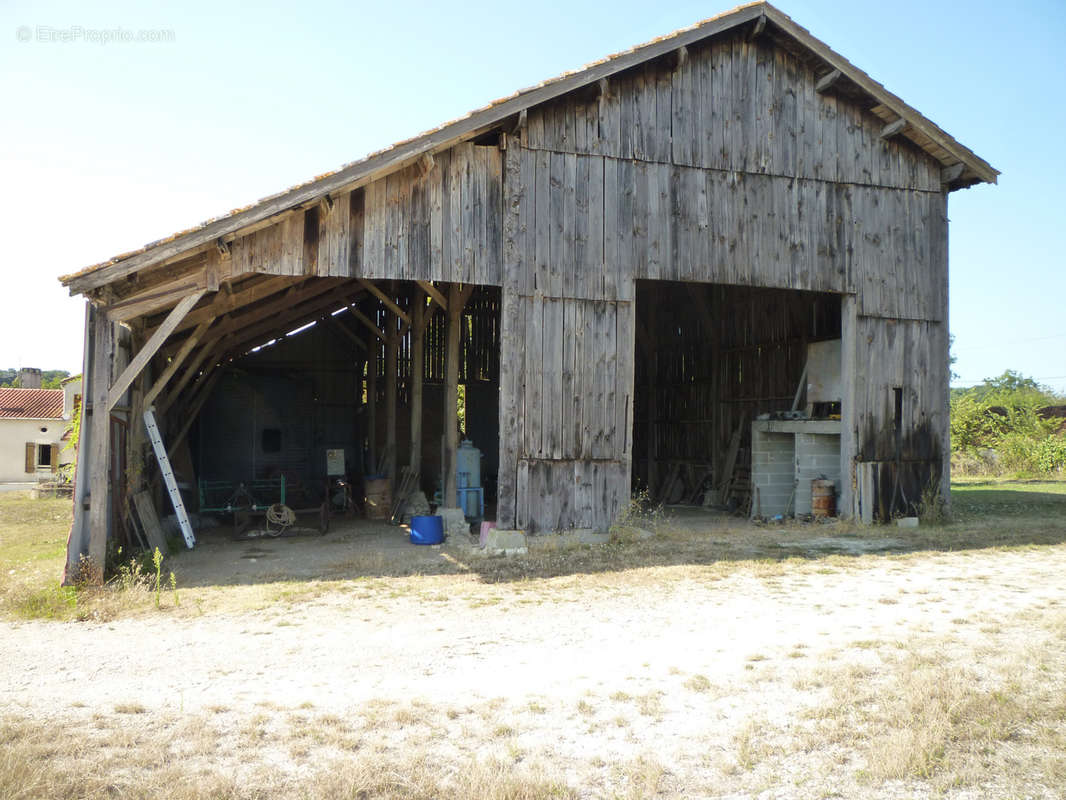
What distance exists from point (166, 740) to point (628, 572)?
577cm

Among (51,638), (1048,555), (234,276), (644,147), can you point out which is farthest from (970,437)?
(51,638)

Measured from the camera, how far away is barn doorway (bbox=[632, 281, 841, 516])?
47.9 feet

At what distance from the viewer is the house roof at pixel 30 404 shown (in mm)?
30484

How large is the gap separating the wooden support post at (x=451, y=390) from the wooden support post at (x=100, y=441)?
16.3 feet

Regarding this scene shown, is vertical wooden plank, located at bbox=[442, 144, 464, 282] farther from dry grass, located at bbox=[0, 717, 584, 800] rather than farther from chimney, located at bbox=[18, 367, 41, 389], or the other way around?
chimney, located at bbox=[18, 367, 41, 389]

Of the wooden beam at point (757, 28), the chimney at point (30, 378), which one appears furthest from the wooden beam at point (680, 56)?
the chimney at point (30, 378)

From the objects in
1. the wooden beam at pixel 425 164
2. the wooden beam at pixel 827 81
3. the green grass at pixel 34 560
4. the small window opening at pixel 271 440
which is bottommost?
the green grass at pixel 34 560

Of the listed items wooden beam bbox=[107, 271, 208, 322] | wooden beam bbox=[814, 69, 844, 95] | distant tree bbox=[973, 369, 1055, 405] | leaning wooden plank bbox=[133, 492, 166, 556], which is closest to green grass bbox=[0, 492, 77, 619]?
leaning wooden plank bbox=[133, 492, 166, 556]

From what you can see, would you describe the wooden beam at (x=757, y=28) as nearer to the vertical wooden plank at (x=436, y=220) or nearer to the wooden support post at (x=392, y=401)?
the vertical wooden plank at (x=436, y=220)

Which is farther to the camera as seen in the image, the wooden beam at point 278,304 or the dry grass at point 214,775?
the wooden beam at point 278,304

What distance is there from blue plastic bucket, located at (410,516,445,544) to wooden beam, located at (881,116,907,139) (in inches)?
356

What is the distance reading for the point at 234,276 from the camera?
9523mm

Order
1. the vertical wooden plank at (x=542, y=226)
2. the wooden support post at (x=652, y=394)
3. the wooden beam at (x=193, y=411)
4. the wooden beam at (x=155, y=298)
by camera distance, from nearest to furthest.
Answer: the wooden beam at (x=155, y=298) < the vertical wooden plank at (x=542, y=226) < the wooden beam at (x=193, y=411) < the wooden support post at (x=652, y=394)

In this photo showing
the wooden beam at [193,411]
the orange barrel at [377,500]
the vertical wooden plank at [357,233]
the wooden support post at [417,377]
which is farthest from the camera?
the orange barrel at [377,500]
